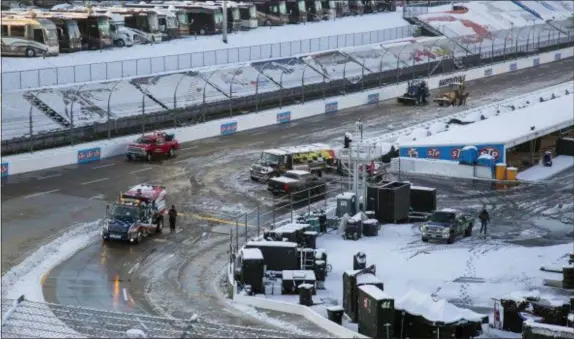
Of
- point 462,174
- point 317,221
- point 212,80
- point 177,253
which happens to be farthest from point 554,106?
point 177,253

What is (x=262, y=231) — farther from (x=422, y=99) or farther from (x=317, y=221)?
(x=422, y=99)

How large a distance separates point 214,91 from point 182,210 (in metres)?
24.7

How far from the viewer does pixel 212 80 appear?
71.6m

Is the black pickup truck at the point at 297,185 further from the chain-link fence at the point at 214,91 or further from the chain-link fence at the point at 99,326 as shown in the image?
the chain-link fence at the point at 99,326

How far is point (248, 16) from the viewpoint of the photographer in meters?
91.2

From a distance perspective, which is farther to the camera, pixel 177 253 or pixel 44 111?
pixel 44 111

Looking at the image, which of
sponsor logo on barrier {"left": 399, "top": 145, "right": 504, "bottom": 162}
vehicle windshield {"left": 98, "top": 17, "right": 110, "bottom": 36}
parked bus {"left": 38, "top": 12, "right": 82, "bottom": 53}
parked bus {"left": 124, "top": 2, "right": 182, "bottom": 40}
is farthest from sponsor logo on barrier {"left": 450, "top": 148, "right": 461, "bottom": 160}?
parked bus {"left": 124, "top": 2, "right": 182, "bottom": 40}

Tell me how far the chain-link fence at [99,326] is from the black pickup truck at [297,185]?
18.5 m

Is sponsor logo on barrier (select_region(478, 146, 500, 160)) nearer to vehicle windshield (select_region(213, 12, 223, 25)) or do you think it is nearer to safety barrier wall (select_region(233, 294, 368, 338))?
safety barrier wall (select_region(233, 294, 368, 338))

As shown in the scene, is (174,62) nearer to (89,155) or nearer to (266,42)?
(266,42)

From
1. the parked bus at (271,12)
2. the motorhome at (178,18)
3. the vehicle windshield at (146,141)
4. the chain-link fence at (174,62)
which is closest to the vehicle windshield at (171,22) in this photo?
the motorhome at (178,18)

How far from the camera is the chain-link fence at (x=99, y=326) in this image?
89.1ft

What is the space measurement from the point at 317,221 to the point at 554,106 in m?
25.3

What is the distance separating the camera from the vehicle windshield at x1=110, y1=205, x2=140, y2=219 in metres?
41.1
